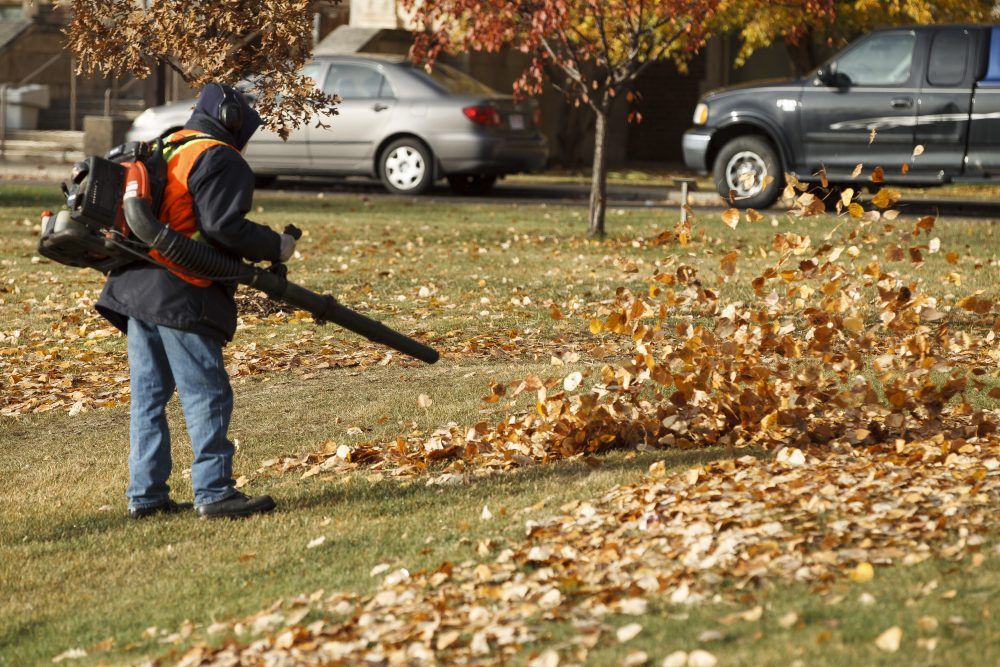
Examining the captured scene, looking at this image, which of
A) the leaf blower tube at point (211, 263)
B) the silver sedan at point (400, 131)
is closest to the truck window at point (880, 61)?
the silver sedan at point (400, 131)

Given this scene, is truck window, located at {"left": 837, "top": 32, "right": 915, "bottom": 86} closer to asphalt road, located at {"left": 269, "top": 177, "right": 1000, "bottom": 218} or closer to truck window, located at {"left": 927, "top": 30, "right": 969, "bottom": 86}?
truck window, located at {"left": 927, "top": 30, "right": 969, "bottom": 86}

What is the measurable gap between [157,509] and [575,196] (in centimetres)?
1441

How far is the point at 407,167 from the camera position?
18406 millimetres

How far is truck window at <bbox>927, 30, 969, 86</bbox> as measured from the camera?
15375mm

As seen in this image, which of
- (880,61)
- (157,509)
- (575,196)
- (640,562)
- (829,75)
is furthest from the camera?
(575,196)

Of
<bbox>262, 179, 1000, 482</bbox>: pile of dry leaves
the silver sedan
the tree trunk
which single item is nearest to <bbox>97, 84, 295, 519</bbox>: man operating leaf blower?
<bbox>262, 179, 1000, 482</bbox>: pile of dry leaves

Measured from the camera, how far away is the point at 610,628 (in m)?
4.18

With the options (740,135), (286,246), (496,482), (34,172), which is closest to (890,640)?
(496,482)

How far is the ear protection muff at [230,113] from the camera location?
5.46 m

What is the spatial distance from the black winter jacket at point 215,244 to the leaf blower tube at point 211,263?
65mm

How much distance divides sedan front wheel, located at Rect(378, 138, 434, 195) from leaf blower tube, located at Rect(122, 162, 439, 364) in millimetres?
12555

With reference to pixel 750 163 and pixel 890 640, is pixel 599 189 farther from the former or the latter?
pixel 890 640

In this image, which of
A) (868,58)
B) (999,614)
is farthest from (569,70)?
(999,614)

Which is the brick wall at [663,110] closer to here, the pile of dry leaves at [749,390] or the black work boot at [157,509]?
the pile of dry leaves at [749,390]
